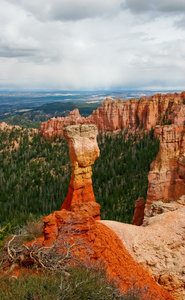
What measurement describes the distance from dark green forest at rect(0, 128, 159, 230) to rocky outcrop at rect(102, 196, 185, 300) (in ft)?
67.1

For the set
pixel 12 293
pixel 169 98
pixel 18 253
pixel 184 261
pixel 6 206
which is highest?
pixel 169 98

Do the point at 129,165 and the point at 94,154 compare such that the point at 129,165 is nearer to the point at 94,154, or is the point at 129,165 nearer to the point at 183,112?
the point at 183,112

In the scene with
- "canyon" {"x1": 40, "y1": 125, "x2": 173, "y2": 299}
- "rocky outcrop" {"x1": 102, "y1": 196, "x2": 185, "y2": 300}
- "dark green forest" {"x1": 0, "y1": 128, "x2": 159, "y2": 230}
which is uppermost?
"canyon" {"x1": 40, "y1": 125, "x2": 173, "y2": 299}

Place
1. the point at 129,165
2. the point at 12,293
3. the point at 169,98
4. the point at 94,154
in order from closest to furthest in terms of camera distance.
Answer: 1. the point at 12,293
2. the point at 94,154
3. the point at 129,165
4. the point at 169,98

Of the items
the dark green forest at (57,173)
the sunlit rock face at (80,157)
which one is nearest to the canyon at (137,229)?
the sunlit rock face at (80,157)

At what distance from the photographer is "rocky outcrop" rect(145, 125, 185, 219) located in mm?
21031

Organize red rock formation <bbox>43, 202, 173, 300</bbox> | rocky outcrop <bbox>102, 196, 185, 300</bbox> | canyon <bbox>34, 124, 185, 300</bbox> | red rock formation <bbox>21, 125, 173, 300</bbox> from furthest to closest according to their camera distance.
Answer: rocky outcrop <bbox>102, 196, 185, 300</bbox>, canyon <bbox>34, 124, 185, 300</bbox>, red rock formation <bbox>43, 202, 173, 300</bbox>, red rock formation <bbox>21, 125, 173, 300</bbox>

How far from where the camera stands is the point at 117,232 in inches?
503

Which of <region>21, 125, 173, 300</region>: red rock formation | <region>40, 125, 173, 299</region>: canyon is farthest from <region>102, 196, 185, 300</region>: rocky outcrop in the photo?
<region>21, 125, 173, 300</region>: red rock formation

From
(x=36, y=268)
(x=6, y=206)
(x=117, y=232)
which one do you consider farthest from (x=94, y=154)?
(x=6, y=206)

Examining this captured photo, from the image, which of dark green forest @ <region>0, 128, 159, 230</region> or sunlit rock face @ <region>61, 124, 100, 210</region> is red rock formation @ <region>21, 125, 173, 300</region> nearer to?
sunlit rock face @ <region>61, 124, 100, 210</region>

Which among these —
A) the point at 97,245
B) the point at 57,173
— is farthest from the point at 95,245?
the point at 57,173

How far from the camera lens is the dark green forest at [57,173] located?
140 feet

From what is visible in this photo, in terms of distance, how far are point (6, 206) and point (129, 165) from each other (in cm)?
2820
